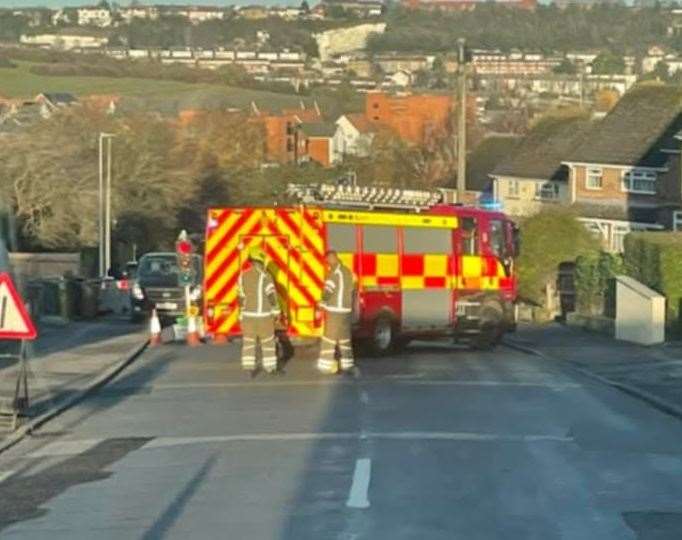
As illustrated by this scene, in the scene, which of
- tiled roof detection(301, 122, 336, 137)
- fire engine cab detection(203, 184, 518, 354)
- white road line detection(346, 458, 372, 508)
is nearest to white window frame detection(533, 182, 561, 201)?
fire engine cab detection(203, 184, 518, 354)

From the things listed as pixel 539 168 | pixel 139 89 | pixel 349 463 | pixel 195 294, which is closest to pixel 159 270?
pixel 195 294

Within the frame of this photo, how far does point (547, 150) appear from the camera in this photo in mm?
71188

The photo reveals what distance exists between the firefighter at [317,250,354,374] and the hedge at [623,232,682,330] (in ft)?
32.6

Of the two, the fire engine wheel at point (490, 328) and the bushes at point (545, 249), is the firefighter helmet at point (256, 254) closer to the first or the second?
the fire engine wheel at point (490, 328)

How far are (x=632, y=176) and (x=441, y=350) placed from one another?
30397 mm

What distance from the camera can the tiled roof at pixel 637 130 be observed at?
59906mm

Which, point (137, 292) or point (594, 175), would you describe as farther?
point (594, 175)

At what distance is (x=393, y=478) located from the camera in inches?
551

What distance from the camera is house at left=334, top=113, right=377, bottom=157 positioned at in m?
101

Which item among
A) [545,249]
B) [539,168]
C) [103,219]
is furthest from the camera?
[539,168]

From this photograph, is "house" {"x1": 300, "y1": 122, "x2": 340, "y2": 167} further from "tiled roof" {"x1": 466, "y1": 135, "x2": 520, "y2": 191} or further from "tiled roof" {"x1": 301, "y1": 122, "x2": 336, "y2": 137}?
"tiled roof" {"x1": 466, "y1": 135, "x2": 520, "y2": 191}

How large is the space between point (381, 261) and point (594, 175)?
3556 centimetres

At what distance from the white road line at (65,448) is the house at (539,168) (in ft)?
163

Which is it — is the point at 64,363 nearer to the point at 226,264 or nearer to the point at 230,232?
the point at 226,264
